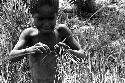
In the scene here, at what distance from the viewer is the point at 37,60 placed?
127 cm

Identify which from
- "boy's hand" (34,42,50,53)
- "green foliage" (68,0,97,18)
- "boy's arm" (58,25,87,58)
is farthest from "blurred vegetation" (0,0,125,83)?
"green foliage" (68,0,97,18)

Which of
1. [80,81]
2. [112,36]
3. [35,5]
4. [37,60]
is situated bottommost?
[112,36]

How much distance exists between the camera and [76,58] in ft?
4.56

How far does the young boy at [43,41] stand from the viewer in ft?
3.90

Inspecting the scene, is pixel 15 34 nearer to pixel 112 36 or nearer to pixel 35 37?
pixel 35 37

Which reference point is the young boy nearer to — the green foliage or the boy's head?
the boy's head

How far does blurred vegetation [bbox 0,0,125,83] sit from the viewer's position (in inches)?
63.4

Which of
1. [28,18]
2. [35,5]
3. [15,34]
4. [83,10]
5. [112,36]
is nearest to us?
[35,5]

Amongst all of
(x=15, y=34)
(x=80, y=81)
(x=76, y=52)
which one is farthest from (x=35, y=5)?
(x=15, y=34)

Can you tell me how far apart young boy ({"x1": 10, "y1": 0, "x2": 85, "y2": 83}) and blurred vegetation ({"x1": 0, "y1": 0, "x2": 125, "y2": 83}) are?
0.10 m

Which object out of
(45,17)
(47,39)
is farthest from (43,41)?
(45,17)

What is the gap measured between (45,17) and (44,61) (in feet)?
0.68

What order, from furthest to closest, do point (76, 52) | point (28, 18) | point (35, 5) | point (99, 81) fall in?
point (28, 18) < point (99, 81) < point (76, 52) < point (35, 5)

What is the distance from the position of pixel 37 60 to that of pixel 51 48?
0.28 feet
